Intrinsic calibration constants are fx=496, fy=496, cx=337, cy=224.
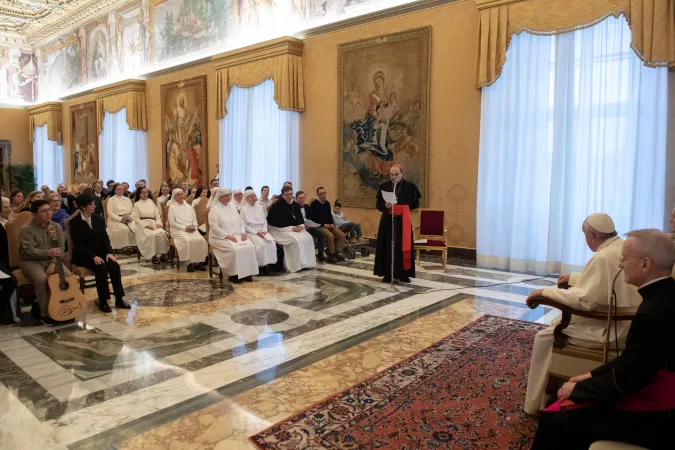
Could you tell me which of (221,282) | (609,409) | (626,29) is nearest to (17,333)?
(221,282)

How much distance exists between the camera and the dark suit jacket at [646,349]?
1.87m

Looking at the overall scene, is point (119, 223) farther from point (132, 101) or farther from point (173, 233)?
point (132, 101)

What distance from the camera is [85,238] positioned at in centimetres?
568

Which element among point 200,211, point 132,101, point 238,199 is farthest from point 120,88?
point 238,199

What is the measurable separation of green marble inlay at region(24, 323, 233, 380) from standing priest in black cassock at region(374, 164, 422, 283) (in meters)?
2.87

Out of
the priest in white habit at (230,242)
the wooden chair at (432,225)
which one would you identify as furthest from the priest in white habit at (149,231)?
the wooden chair at (432,225)

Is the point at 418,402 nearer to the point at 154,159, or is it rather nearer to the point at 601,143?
the point at 601,143

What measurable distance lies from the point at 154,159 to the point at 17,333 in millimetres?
11463

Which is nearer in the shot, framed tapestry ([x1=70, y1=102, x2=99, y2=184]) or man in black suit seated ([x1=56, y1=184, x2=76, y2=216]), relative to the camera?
man in black suit seated ([x1=56, y1=184, x2=76, y2=216])

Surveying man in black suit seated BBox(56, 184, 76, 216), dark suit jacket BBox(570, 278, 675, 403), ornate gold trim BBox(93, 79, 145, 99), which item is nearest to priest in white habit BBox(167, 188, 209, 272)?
man in black suit seated BBox(56, 184, 76, 216)

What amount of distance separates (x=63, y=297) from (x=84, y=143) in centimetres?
1544

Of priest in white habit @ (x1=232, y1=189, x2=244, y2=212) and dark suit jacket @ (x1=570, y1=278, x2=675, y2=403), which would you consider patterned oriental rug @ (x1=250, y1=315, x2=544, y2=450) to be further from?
priest in white habit @ (x1=232, y1=189, x2=244, y2=212)

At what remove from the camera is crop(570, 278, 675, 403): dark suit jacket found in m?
1.87

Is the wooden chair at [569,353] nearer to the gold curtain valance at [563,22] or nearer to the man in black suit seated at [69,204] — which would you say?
the gold curtain valance at [563,22]
